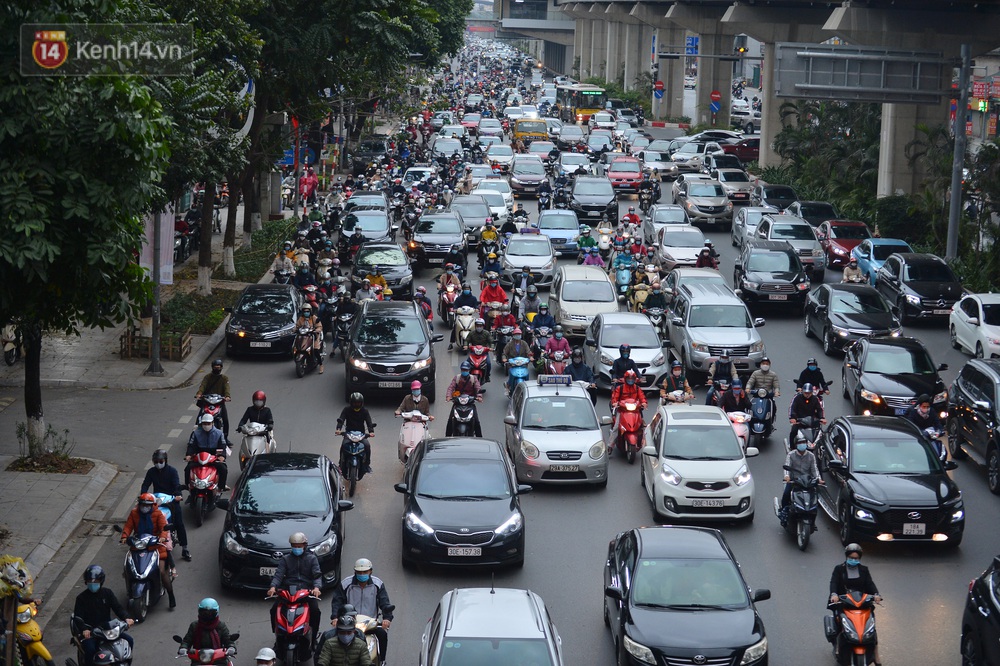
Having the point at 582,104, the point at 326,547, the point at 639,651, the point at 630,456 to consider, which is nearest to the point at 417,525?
the point at 326,547

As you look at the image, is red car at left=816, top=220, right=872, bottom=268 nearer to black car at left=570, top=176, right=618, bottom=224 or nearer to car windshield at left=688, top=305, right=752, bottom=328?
black car at left=570, top=176, right=618, bottom=224

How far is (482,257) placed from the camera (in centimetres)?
3941

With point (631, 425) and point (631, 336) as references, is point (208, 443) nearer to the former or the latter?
point (631, 425)

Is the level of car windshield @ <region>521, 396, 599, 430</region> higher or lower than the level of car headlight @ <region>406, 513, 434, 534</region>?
higher

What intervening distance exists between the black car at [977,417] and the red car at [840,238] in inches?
677

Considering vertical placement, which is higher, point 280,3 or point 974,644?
point 280,3

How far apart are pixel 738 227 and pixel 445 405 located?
813 inches

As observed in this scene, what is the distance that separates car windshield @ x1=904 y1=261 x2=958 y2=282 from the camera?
34094mm

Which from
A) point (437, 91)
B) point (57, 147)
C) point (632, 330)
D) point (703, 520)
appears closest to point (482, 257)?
point (632, 330)

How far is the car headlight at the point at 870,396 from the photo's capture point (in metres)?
24.3

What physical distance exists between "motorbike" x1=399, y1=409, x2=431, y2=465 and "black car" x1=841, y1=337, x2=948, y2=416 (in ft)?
26.3

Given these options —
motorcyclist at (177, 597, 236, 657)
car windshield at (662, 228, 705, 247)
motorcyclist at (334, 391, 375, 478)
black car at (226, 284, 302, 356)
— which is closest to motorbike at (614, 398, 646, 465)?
motorcyclist at (334, 391, 375, 478)

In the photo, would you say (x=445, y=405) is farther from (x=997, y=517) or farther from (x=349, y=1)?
(x=349, y=1)

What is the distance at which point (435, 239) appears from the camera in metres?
40.2
